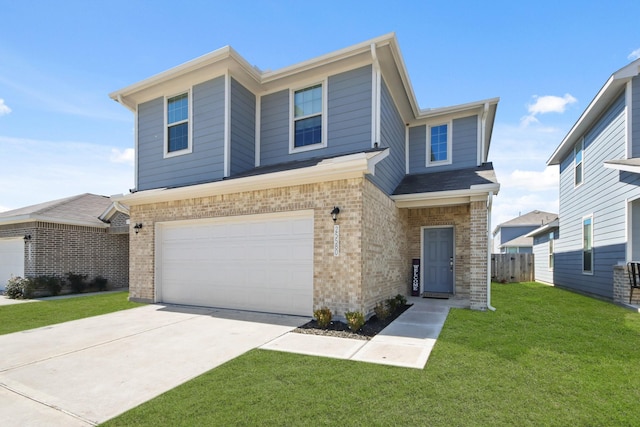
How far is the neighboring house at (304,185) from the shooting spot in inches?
270

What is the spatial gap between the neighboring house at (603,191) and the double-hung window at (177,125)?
11361 mm

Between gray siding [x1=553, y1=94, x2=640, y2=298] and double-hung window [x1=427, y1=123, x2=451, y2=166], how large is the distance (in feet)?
14.7

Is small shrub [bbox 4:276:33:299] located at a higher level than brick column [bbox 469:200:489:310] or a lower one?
lower

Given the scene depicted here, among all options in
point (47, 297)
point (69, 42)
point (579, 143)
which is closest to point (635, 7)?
point (579, 143)

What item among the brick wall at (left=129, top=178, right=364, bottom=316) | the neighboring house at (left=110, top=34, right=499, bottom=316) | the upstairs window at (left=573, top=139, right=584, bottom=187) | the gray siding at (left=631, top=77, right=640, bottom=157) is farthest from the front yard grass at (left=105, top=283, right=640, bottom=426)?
the upstairs window at (left=573, top=139, right=584, bottom=187)

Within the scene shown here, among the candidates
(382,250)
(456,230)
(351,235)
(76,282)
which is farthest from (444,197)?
(76,282)

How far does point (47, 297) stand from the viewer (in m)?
11.6

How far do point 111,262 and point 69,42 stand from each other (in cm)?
887

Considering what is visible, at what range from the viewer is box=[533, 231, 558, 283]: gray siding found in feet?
53.8

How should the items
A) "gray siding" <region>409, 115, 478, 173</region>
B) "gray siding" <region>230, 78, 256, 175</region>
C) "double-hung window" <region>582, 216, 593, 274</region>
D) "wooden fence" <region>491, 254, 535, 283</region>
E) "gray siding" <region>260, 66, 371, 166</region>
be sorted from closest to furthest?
"gray siding" <region>260, 66, 371, 166</region>
"gray siding" <region>230, 78, 256, 175</region>
"gray siding" <region>409, 115, 478, 173</region>
"double-hung window" <region>582, 216, 593, 274</region>
"wooden fence" <region>491, 254, 535, 283</region>

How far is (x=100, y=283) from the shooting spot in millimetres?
13180

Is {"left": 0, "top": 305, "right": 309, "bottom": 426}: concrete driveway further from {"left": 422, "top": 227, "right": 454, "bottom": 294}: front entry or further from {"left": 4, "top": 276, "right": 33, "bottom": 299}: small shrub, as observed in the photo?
{"left": 4, "top": 276, "right": 33, "bottom": 299}: small shrub

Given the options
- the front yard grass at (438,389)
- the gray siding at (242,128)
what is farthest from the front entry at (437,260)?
the gray siding at (242,128)

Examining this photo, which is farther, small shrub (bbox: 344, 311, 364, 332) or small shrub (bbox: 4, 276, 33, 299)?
small shrub (bbox: 4, 276, 33, 299)
